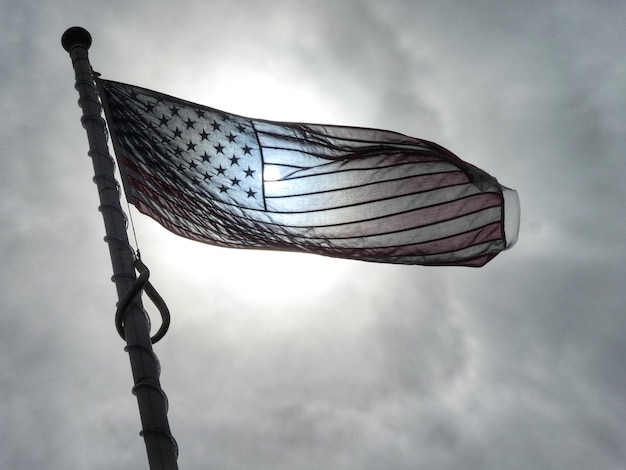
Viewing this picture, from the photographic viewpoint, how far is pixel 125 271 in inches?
357

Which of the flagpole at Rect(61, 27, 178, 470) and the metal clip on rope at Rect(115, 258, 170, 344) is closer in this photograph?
the flagpole at Rect(61, 27, 178, 470)

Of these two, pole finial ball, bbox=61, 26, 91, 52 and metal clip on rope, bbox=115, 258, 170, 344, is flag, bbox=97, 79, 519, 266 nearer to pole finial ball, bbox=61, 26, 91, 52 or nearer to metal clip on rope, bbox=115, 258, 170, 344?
pole finial ball, bbox=61, 26, 91, 52

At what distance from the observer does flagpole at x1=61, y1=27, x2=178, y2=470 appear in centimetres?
758

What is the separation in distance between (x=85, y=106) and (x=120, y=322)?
14.3 ft

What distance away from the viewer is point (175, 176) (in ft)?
45.9

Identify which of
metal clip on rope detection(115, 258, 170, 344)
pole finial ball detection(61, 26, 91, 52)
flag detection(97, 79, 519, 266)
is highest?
pole finial ball detection(61, 26, 91, 52)

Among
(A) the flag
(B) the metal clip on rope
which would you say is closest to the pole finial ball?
(A) the flag

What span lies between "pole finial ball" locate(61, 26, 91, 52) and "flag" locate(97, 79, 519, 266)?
61.3 inches

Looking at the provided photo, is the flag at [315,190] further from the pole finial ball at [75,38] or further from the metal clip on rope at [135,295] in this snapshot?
the metal clip on rope at [135,295]

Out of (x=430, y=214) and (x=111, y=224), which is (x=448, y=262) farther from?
(x=111, y=224)

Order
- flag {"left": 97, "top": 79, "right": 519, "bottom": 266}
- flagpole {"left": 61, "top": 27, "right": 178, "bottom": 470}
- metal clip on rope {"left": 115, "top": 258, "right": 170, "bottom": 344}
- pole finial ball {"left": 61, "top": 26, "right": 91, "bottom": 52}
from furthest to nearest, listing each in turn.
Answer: flag {"left": 97, "top": 79, "right": 519, "bottom": 266}, pole finial ball {"left": 61, "top": 26, "right": 91, "bottom": 52}, metal clip on rope {"left": 115, "top": 258, "right": 170, "bottom": 344}, flagpole {"left": 61, "top": 27, "right": 178, "bottom": 470}

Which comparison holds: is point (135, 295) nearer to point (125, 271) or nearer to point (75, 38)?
point (125, 271)

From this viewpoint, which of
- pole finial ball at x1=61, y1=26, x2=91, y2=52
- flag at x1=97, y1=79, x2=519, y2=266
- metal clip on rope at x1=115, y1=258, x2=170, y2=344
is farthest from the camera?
flag at x1=97, y1=79, x2=519, y2=266

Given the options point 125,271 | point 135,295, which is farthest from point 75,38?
point 135,295
